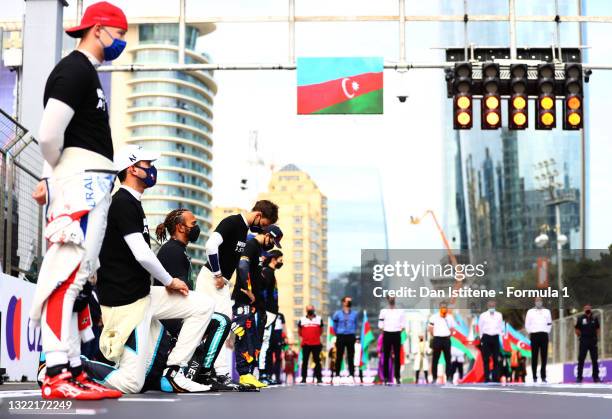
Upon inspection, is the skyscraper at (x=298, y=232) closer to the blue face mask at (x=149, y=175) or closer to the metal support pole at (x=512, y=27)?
the metal support pole at (x=512, y=27)

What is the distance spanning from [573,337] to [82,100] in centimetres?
1977

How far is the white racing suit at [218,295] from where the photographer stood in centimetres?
787

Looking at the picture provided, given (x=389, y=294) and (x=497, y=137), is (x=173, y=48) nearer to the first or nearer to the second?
(x=497, y=137)

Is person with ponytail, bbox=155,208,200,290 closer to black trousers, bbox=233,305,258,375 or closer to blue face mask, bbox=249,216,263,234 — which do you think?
blue face mask, bbox=249,216,263,234

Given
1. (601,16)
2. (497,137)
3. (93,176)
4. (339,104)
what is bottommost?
(93,176)

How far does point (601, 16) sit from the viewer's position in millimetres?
16047

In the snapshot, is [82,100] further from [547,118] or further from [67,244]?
[547,118]

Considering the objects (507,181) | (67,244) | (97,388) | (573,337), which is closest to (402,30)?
(573,337)

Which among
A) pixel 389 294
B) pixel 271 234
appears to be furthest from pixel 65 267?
pixel 389 294

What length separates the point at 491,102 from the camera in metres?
15.5

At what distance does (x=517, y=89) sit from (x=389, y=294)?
18.3ft

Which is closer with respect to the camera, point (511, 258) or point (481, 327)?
point (481, 327)

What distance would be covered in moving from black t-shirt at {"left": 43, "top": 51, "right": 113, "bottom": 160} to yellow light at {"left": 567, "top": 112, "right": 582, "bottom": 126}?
464 inches

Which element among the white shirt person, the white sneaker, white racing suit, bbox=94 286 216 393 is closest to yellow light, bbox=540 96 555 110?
the white shirt person
